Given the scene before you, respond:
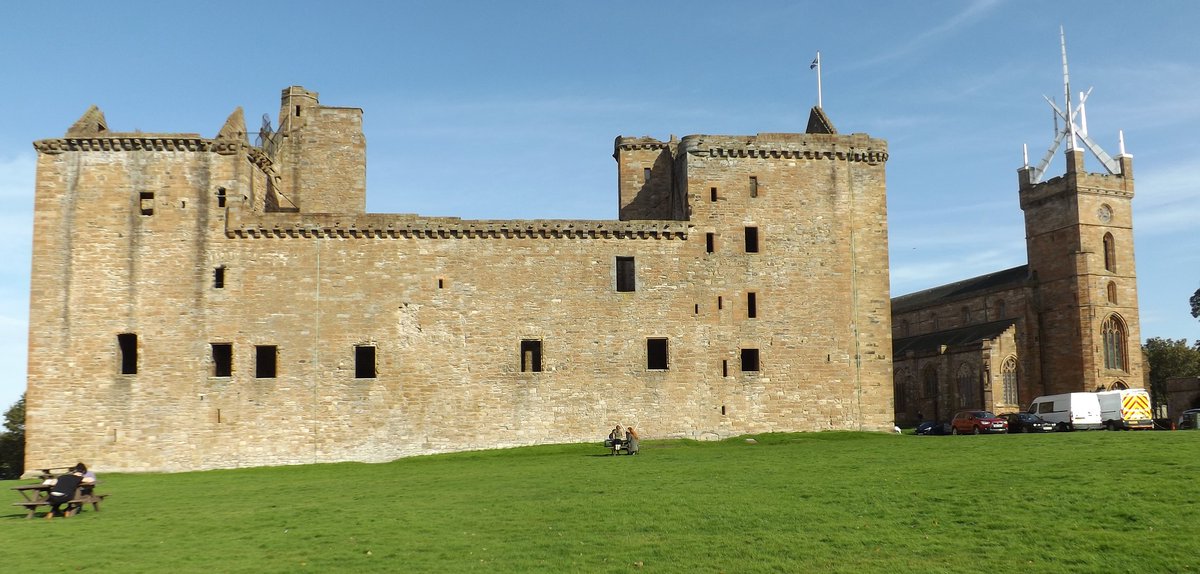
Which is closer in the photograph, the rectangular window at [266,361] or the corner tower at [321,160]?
the rectangular window at [266,361]

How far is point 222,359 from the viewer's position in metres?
37.8

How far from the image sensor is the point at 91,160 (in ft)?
125

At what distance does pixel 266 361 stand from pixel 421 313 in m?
6.40

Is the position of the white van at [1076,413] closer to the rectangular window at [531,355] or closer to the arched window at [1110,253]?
the rectangular window at [531,355]

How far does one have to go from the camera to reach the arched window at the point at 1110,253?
73.1 m

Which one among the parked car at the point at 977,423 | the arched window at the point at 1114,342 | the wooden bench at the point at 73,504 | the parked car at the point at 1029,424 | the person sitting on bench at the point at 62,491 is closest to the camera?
the person sitting on bench at the point at 62,491

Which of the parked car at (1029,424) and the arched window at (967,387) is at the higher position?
the arched window at (967,387)

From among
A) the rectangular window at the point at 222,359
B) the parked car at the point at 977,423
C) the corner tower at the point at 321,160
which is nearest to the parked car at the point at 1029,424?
the parked car at the point at 977,423

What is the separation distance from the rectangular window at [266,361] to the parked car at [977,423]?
29506mm

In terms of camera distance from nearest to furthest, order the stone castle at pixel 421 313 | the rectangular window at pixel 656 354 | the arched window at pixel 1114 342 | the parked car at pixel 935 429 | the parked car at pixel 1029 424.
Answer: the stone castle at pixel 421 313, the rectangular window at pixel 656 354, the parked car at pixel 1029 424, the parked car at pixel 935 429, the arched window at pixel 1114 342

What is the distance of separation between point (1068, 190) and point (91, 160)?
6538cm

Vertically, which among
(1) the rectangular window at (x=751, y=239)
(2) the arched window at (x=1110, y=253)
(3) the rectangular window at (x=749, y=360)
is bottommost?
(3) the rectangular window at (x=749, y=360)

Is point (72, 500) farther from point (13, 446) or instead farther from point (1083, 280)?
point (1083, 280)

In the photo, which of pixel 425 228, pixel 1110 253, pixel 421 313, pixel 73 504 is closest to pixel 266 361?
pixel 421 313
